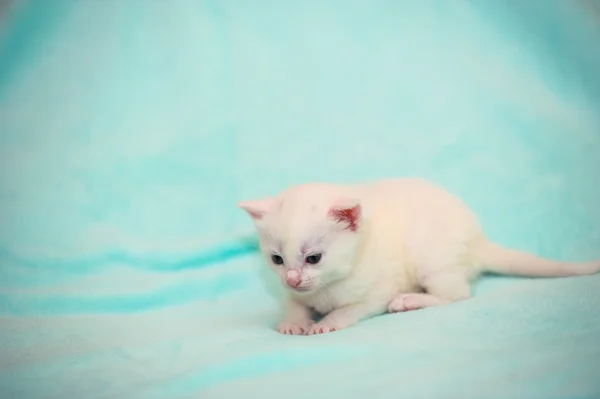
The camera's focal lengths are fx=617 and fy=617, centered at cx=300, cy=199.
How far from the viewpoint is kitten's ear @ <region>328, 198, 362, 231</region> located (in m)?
1.89

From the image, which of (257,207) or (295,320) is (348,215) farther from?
(295,320)

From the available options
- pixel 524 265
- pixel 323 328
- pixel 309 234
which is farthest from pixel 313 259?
pixel 524 265

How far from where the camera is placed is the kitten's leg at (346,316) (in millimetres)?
1982

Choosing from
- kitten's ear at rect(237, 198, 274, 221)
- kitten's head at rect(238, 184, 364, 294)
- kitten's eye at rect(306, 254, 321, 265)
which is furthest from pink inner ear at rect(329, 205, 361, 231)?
kitten's ear at rect(237, 198, 274, 221)

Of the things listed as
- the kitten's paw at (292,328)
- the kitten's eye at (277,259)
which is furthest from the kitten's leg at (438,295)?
the kitten's eye at (277,259)

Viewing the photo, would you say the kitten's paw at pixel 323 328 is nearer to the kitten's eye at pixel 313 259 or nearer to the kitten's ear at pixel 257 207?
the kitten's eye at pixel 313 259

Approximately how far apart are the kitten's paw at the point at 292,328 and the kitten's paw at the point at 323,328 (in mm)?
26

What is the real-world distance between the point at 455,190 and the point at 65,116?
68.8 inches

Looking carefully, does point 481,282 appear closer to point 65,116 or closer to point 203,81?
point 203,81

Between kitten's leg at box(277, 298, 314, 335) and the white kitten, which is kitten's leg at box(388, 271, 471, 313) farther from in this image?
kitten's leg at box(277, 298, 314, 335)

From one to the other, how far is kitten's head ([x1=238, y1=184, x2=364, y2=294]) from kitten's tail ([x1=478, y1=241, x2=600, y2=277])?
1.92ft

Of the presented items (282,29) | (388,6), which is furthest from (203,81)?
(388,6)

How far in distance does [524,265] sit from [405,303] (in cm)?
48

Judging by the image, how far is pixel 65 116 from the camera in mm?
2693
